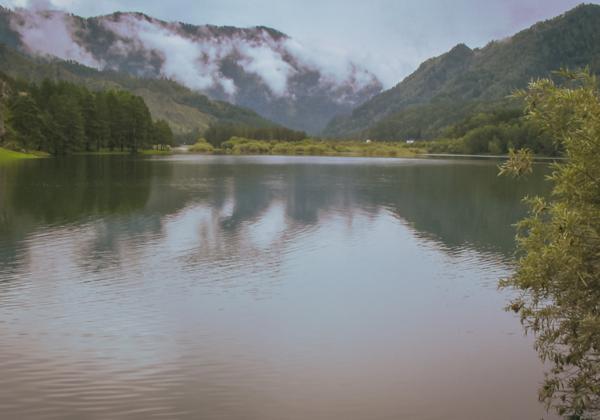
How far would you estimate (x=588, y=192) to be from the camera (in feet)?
40.9

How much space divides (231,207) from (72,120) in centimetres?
11332

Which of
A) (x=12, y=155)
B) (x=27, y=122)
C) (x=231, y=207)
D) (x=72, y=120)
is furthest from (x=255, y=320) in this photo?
(x=72, y=120)

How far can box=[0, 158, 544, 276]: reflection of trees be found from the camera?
36688mm

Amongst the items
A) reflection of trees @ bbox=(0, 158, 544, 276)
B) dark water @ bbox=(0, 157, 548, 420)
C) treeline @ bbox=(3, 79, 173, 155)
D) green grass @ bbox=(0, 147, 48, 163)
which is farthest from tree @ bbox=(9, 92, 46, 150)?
dark water @ bbox=(0, 157, 548, 420)

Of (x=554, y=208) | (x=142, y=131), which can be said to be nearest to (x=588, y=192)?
(x=554, y=208)

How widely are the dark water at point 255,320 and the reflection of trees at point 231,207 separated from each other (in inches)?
15.0

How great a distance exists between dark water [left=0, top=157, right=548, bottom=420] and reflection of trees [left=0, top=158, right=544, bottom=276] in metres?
0.38

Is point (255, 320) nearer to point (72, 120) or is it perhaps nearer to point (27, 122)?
point (27, 122)

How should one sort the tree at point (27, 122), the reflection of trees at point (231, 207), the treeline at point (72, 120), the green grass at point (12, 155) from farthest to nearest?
the treeline at point (72, 120) < the tree at point (27, 122) < the green grass at point (12, 155) < the reflection of trees at point (231, 207)

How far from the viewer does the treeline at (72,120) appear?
141250 mm

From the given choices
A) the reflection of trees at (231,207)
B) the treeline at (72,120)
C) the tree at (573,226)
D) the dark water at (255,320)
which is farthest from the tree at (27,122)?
the tree at (573,226)

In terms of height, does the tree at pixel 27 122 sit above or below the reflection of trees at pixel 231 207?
above

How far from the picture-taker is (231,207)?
5444cm

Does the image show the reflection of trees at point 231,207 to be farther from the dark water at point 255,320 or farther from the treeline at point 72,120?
the treeline at point 72,120
